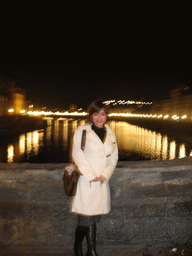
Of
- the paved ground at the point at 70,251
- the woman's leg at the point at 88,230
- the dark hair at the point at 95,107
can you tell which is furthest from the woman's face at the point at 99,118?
the paved ground at the point at 70,251

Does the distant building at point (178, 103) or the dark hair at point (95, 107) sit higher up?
the distant building at point (178, 103)

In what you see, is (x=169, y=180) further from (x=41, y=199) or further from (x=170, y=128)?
(x=170, y=128)

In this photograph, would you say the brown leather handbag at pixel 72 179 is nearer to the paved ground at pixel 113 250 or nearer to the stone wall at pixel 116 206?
the stone wall at pixel 116 206

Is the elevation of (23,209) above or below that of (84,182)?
below

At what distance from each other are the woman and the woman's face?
0.12m

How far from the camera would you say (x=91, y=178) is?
250cm

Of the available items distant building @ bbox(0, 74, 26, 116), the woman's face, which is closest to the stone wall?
the woman's face

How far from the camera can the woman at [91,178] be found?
2.54 meters

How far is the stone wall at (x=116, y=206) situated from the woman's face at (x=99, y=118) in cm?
68

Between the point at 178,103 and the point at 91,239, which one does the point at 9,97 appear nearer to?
the point at 178,103

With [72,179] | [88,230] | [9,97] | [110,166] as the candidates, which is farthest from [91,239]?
[9,97]

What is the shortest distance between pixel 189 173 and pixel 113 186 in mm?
1057

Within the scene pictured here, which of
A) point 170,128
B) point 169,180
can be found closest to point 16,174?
point 169,180

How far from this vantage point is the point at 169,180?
3.17 metres
